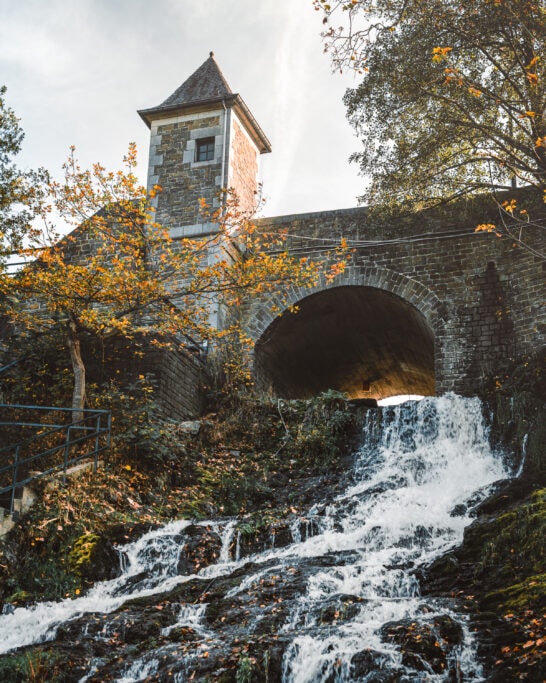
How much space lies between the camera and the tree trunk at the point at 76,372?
11.6m

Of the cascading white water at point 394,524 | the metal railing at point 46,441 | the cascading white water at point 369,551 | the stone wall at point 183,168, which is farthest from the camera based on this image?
the stone wall at point 183,168

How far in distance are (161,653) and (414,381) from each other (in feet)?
46.0

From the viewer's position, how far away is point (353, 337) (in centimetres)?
1784

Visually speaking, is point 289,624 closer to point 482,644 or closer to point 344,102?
point 482,644

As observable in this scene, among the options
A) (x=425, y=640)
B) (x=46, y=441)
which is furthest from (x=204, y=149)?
(x=425, y=640)

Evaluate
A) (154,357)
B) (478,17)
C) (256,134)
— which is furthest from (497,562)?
(256,134)

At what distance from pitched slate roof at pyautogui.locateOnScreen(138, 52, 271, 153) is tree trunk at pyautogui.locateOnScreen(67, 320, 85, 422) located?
27.1ft

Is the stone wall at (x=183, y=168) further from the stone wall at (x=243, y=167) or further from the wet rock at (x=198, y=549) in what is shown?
the wet rock at (x=198, y=549)

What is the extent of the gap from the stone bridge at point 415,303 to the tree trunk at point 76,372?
4.83 metres

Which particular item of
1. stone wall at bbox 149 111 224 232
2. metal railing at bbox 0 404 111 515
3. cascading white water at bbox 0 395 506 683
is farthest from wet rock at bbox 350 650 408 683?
stone wall at bbox 149 111 224 232

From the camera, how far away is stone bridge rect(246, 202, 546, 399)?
48.3 feet

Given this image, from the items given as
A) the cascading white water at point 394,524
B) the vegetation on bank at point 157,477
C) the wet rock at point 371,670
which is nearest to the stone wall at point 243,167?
the vegetation on bank at point 157,477

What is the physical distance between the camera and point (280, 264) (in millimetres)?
13219

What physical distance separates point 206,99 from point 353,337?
252 inches
